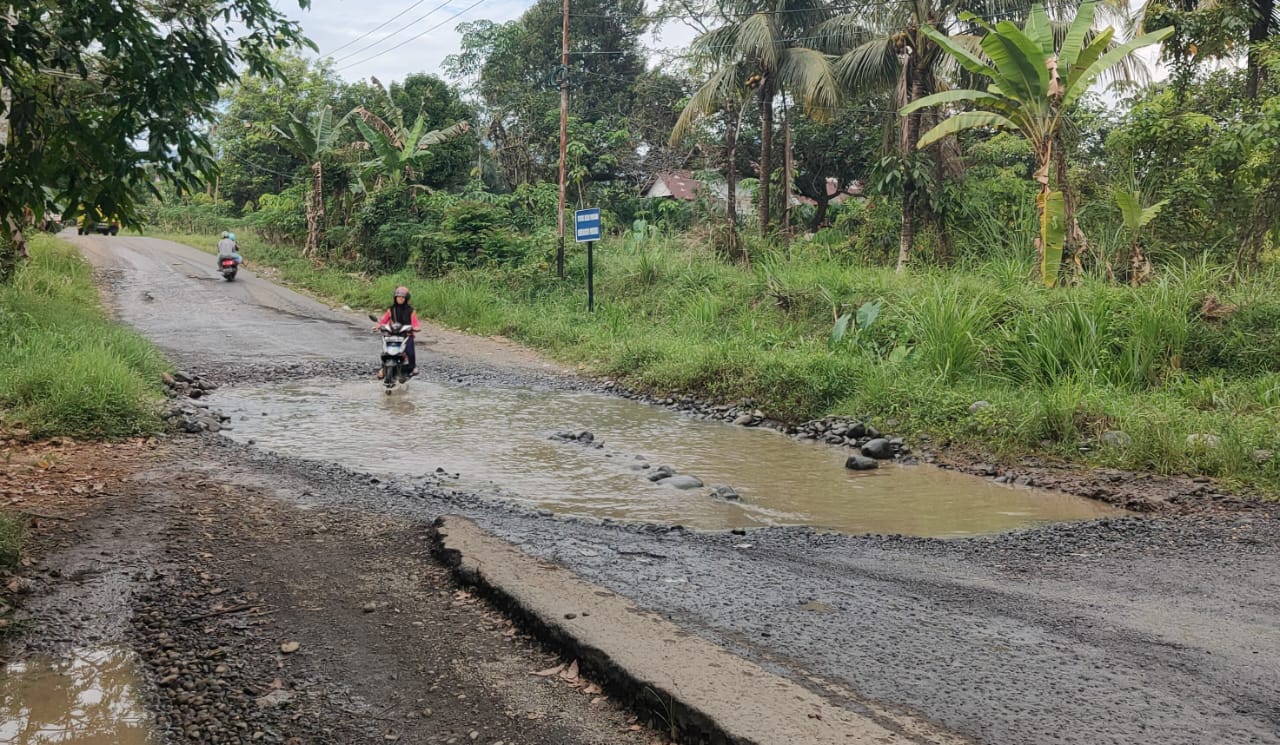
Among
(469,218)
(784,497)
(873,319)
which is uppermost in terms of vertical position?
(469,218)

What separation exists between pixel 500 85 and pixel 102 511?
32.9 metres

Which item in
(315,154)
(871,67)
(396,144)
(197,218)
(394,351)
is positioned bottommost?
(394,351)

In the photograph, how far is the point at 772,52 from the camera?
18797 millimetres

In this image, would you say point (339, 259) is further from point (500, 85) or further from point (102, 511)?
point (102, 511)

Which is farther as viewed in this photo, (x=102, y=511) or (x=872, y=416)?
(x=872, y=416)

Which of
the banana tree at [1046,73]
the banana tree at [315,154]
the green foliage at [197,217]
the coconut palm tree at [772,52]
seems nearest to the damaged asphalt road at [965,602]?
the banana tree at [1046,73]

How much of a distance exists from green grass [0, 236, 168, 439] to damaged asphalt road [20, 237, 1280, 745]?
0.77 m

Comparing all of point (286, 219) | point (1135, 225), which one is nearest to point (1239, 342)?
point (1135, 225)

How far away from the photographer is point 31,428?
22.7 feet

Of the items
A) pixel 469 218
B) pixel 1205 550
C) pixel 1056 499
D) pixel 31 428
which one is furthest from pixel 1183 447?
pixel 469 218

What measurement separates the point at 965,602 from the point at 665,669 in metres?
1.75

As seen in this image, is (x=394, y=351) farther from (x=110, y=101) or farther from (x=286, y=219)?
(x=286, y=219)

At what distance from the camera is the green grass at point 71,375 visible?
23.5 ft

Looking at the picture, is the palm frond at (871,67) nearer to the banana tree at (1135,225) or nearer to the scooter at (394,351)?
the banana tree at (1135,225)
